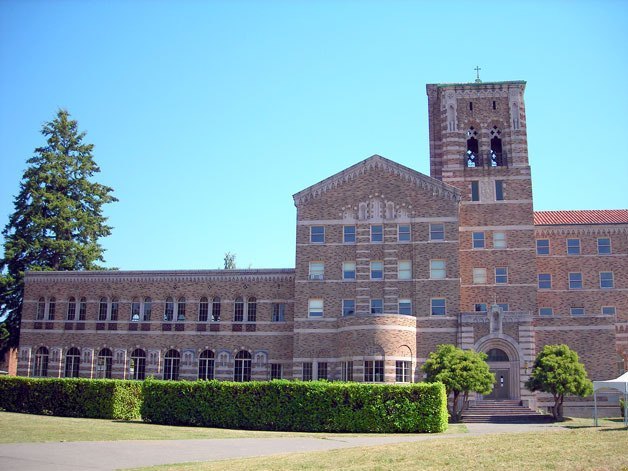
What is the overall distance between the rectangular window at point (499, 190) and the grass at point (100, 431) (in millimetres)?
19921

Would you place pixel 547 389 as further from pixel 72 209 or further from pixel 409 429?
pixel 72 209

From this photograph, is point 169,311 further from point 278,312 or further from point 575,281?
point 575,281

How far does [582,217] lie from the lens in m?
53.2

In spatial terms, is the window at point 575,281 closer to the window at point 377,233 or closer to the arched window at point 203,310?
the window at point 377,233

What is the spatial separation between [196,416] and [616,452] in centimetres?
1913

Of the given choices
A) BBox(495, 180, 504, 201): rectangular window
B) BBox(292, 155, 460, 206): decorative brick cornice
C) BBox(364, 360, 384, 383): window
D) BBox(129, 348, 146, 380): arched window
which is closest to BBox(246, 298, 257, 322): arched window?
BBox(292, 155, 460, 206): decorative brick cornice

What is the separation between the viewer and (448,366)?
133 ft

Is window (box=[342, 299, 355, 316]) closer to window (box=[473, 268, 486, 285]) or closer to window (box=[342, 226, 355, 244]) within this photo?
window (box=[342, 226, 355, 244])

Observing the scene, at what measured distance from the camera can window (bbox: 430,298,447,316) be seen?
46656 millimetres

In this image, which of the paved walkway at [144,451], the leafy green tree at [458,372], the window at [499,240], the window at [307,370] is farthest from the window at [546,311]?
the paved walkway at [144,451]

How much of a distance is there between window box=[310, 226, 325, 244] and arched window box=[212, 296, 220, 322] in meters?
8.21

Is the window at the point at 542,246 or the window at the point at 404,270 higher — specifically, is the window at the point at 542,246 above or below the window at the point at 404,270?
above

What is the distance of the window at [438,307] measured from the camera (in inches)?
1837

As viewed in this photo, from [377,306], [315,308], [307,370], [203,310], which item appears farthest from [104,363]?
[377,306]
